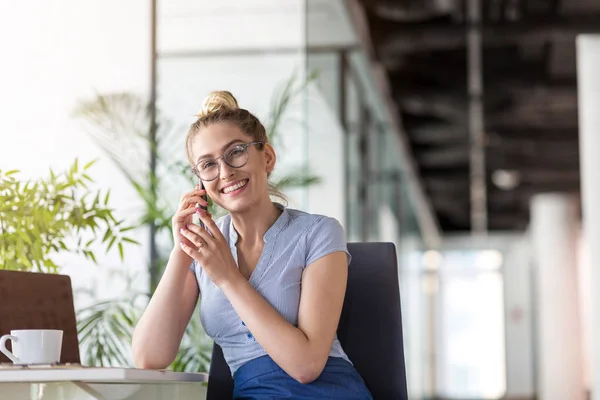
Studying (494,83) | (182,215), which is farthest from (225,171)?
(494,83)

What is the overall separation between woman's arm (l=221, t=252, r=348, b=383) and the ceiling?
550 cm

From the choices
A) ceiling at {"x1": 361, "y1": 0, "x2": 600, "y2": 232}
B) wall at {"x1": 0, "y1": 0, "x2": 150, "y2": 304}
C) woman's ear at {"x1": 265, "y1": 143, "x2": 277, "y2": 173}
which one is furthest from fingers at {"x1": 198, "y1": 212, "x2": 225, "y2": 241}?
ceiling at {"x1": 361, "y1": 0, "x2": 600, "y2": 232}

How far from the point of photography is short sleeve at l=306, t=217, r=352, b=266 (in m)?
1.92

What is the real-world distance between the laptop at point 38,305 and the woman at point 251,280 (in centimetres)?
25

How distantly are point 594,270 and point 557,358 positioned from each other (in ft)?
23.1

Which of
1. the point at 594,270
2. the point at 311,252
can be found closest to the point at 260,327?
the point at 311,252

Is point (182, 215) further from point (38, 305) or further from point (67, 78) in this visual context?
point (67, 78)

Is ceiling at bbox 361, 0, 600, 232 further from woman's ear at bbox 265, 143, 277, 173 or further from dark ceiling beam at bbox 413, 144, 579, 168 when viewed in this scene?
woman's ear at bbox 265, 143, 277, 173

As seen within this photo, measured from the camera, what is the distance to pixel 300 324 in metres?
1.83

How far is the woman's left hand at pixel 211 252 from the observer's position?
5.92ft

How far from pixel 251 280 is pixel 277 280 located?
62 millimetres

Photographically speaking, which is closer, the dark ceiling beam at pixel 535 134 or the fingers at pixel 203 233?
the fingers at pixel 203 233

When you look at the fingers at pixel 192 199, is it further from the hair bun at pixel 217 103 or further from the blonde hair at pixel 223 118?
the hair bun at pixel 217 103

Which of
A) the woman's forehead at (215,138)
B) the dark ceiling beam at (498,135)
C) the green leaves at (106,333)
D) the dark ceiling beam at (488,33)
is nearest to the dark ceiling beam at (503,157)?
the dark ceiling beam at (498,135)
